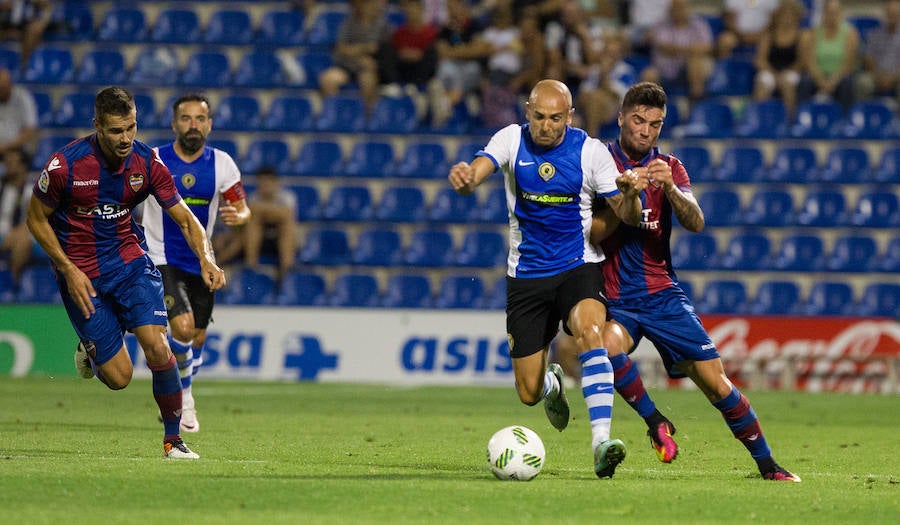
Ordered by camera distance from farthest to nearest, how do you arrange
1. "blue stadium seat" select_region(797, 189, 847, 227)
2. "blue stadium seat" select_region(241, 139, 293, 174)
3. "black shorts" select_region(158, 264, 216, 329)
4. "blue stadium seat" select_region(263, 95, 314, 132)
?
1. "blue stadium seat" select_region(263, 95, 314, 132)
2. "blue stadium seat" select_region(241, 139, 293, 174)
3. "blue stadium seat" select_region(797, 189, 847, 227)
4. "black shorts" select_region(158, 264, 216, 329)

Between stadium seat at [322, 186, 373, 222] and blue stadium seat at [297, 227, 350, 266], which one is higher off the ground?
stadium seat at [322, 186, 373, 222]

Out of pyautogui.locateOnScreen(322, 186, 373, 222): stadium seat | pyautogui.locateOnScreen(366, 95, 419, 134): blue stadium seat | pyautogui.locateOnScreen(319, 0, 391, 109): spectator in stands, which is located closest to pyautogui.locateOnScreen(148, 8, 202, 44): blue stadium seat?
pyautogui.locateOnScreen(319, 0, 391, 109): spectator in stands

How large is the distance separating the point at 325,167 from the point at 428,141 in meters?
1.64

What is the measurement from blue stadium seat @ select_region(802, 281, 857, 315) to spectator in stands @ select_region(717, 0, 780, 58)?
14.1ft

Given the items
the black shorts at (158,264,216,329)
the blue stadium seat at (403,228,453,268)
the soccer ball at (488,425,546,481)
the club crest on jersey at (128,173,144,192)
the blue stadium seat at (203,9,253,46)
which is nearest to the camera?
the soccer ball at (488,425,546,481)

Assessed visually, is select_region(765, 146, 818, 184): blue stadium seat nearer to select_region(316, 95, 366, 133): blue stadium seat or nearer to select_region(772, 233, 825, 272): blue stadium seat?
select_region(772, 233, 825, 272): blue stadium seat

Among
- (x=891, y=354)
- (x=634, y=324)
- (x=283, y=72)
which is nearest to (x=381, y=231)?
(x=283, y=72)

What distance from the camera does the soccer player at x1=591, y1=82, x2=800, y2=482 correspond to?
8.41m

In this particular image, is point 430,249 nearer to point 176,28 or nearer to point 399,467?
point 176,28

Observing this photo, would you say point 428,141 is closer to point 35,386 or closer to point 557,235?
point 35,386

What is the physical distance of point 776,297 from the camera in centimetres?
1942

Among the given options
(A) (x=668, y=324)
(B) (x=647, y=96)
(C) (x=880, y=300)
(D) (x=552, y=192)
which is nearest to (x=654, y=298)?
(A) (x=668, y=324)

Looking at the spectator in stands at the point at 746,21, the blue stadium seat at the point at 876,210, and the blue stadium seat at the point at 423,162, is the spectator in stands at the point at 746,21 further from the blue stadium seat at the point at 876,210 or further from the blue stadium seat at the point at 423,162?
the blue stadium seat at the point at 423,162

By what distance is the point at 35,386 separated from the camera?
16.7 m
